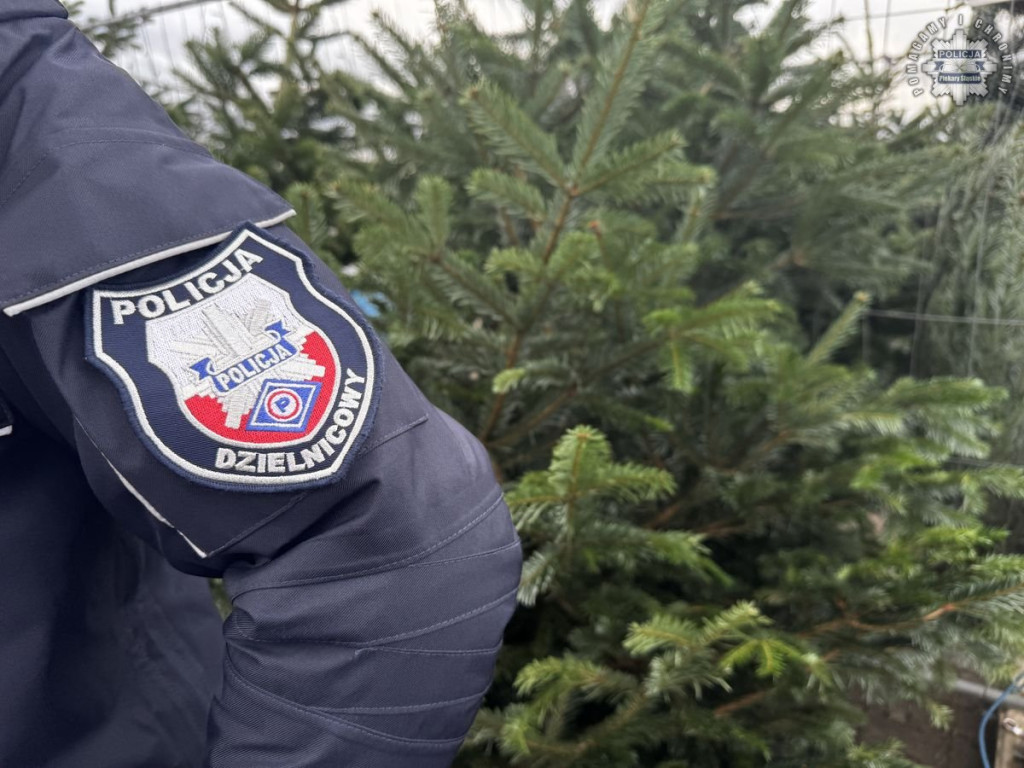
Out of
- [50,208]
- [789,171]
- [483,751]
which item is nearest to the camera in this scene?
[50,208]

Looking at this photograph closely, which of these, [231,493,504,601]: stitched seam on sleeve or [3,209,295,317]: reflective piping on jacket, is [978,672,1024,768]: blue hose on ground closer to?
[231,493,504,601]: stitched seam on sleeve

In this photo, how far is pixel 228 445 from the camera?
69 centimetres

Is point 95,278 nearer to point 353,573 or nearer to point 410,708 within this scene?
point 353,573

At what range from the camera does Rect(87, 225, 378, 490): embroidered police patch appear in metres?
0.67

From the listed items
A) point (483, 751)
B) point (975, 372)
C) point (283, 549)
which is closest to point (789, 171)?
point (975, 372)

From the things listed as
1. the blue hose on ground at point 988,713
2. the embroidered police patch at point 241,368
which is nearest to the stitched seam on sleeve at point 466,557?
the embroidered police patch at point 241,368

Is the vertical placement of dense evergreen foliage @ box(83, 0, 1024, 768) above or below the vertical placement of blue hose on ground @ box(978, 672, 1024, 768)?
above

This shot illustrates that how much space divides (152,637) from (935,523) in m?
1.46

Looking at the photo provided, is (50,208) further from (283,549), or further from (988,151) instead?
(988,151)

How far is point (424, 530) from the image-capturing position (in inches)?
29.9

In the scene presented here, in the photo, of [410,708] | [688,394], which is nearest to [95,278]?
[410,708]

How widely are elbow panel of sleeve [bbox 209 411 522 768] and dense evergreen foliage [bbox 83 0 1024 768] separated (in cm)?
36

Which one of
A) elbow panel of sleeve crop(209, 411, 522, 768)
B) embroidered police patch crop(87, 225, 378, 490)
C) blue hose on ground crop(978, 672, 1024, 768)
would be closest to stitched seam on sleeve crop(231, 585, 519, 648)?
elbow panel of sleeve crop(209, 411, 522, 768)

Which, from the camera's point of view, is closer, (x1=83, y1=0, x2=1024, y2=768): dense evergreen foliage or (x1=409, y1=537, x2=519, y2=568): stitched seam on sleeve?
(x1=409, y1=537, x2=519, y2=568): stitched seam on sleeve
